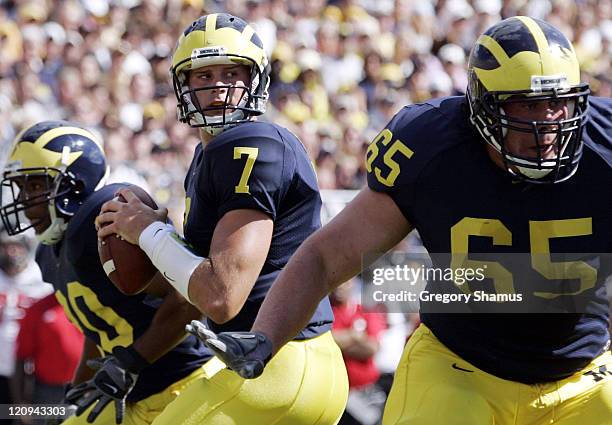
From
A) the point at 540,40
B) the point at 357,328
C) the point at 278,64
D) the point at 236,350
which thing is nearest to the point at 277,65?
the point at 278,64

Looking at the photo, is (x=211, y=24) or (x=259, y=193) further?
(x=211, y=24)

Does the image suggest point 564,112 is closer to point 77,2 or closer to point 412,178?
point 412,178

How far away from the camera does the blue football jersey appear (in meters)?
3.26

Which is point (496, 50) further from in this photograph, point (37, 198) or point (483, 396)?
point (37, 198)

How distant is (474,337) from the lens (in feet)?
11.1

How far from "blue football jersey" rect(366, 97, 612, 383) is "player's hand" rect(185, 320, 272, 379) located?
0.63 meters

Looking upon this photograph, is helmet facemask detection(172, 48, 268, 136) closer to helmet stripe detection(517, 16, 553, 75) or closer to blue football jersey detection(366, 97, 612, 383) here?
blue football jersey detection(366, 97, 612, 383)

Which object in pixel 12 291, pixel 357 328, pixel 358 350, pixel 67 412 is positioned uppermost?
pixel 67 412

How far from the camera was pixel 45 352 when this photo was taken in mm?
6648

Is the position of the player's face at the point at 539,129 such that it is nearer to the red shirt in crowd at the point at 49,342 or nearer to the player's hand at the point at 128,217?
the player's hand at the point at 128,217

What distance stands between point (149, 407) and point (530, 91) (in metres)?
1.94

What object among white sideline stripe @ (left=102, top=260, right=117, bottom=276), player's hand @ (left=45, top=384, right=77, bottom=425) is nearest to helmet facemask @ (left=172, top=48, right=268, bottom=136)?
white sideline stripe @ (left=102, top=260, right=117, bottom=276)

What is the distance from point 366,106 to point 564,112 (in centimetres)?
754

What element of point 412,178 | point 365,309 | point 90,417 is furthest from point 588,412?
point 365,309
